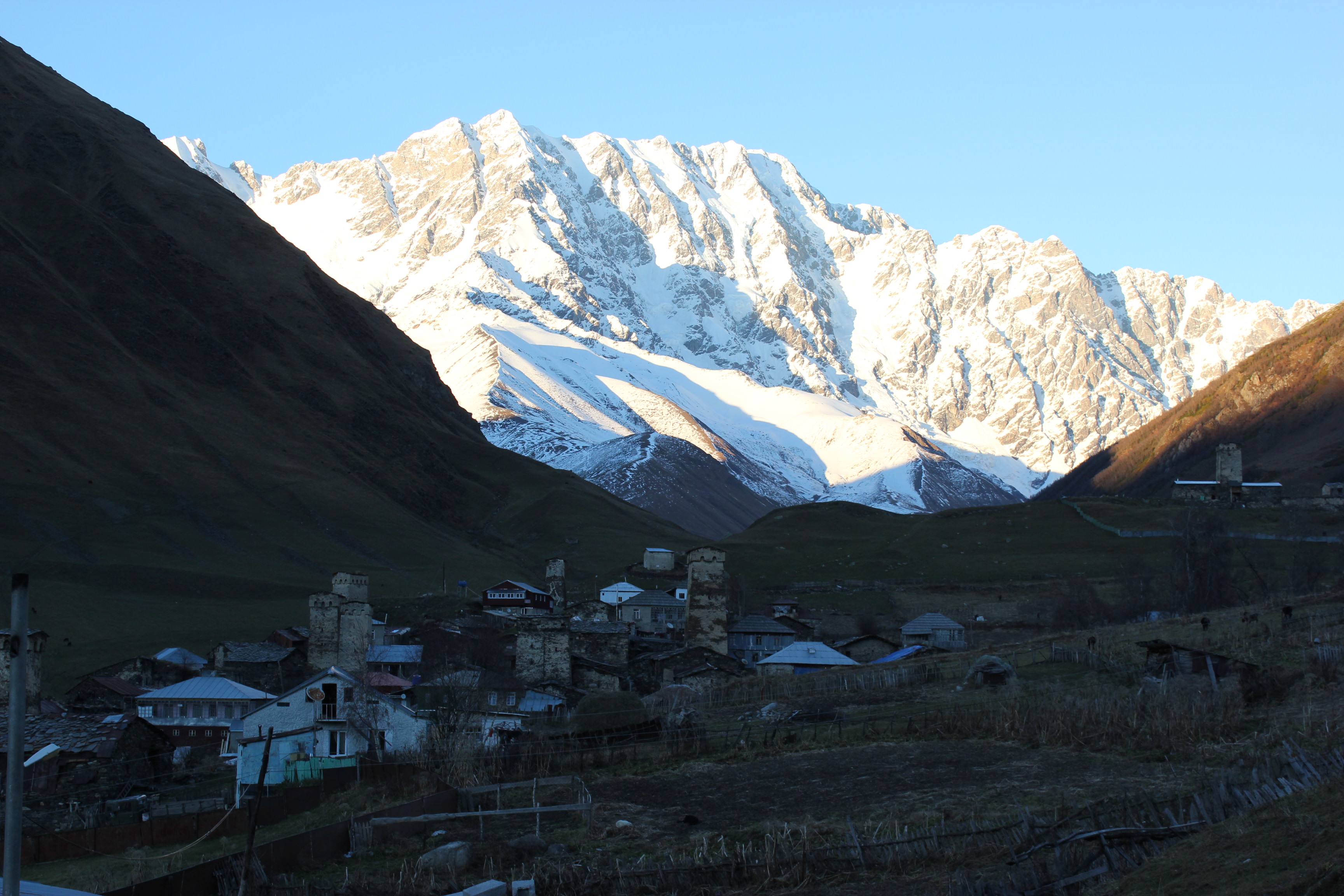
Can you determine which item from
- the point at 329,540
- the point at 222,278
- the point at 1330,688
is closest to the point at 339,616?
the point at 1330,688

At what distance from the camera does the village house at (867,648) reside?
77188mm

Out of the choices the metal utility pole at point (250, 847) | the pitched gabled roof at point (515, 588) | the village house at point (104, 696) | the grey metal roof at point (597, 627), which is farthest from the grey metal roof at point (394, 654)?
the metal utility pole at point (250, 847)

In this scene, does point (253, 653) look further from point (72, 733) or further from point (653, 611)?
point (653, 611)

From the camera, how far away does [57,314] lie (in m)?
158

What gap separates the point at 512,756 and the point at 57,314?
137896mm

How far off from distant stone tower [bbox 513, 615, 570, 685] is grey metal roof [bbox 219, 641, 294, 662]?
14.1m

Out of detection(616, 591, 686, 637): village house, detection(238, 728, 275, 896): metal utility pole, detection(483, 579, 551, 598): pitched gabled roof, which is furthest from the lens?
detection(483, 579, 551, 598): pitched gabled roof

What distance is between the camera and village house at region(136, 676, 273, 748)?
57.5 m

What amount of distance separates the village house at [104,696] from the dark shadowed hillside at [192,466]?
55.6 ft

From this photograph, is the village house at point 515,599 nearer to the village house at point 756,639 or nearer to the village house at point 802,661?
the village house at point 756,639

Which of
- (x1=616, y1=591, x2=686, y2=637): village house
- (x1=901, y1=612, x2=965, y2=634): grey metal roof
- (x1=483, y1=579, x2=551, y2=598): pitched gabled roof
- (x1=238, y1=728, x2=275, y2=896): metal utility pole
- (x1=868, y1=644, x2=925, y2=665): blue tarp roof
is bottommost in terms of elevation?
(x1=238, y1=728, x2=275, y2=896): metal utility pole

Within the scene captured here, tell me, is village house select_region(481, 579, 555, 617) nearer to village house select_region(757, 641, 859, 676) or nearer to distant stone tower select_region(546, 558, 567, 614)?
distant stone tower select_region(546, 558, 567, 614)

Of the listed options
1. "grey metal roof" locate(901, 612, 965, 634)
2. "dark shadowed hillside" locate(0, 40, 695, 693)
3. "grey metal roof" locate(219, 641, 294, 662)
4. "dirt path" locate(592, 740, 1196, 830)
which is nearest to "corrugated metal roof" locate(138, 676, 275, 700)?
"grey metal roof" locate(219, 641, 294, 662)

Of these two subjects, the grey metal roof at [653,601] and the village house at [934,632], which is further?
the grey metal roof at [653,601]
